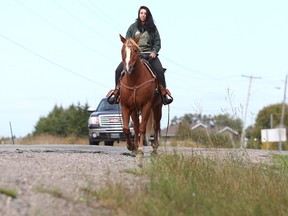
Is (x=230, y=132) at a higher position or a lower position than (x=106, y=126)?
lower

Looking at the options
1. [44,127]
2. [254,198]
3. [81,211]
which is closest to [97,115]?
[254,198]

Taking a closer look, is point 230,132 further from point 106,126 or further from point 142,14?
point 106,126

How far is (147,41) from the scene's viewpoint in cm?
1367

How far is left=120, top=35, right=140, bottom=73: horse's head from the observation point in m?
12.6

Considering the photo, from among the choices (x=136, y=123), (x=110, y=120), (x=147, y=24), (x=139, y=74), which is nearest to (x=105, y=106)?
(x=110, y=120)

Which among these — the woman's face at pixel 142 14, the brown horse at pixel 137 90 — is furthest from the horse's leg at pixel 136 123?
the woman's face at pixel 142 14

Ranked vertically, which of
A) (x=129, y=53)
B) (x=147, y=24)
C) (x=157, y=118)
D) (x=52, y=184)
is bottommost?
(x=52, y=184)

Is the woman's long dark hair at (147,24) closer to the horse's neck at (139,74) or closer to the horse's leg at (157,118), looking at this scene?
the horse's neck at (139,74)

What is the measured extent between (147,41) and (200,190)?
5412 mm

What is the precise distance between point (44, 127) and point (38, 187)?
2524 inches

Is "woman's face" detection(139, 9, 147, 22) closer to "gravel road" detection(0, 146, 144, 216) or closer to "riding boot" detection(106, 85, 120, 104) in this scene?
"riding boot" detection(106, 85, 120, 104)

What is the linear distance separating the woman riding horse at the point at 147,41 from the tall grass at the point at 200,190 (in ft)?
9.13

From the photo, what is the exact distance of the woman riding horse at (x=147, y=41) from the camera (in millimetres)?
13562

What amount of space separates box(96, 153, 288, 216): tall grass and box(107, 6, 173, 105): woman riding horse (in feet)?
9.13
